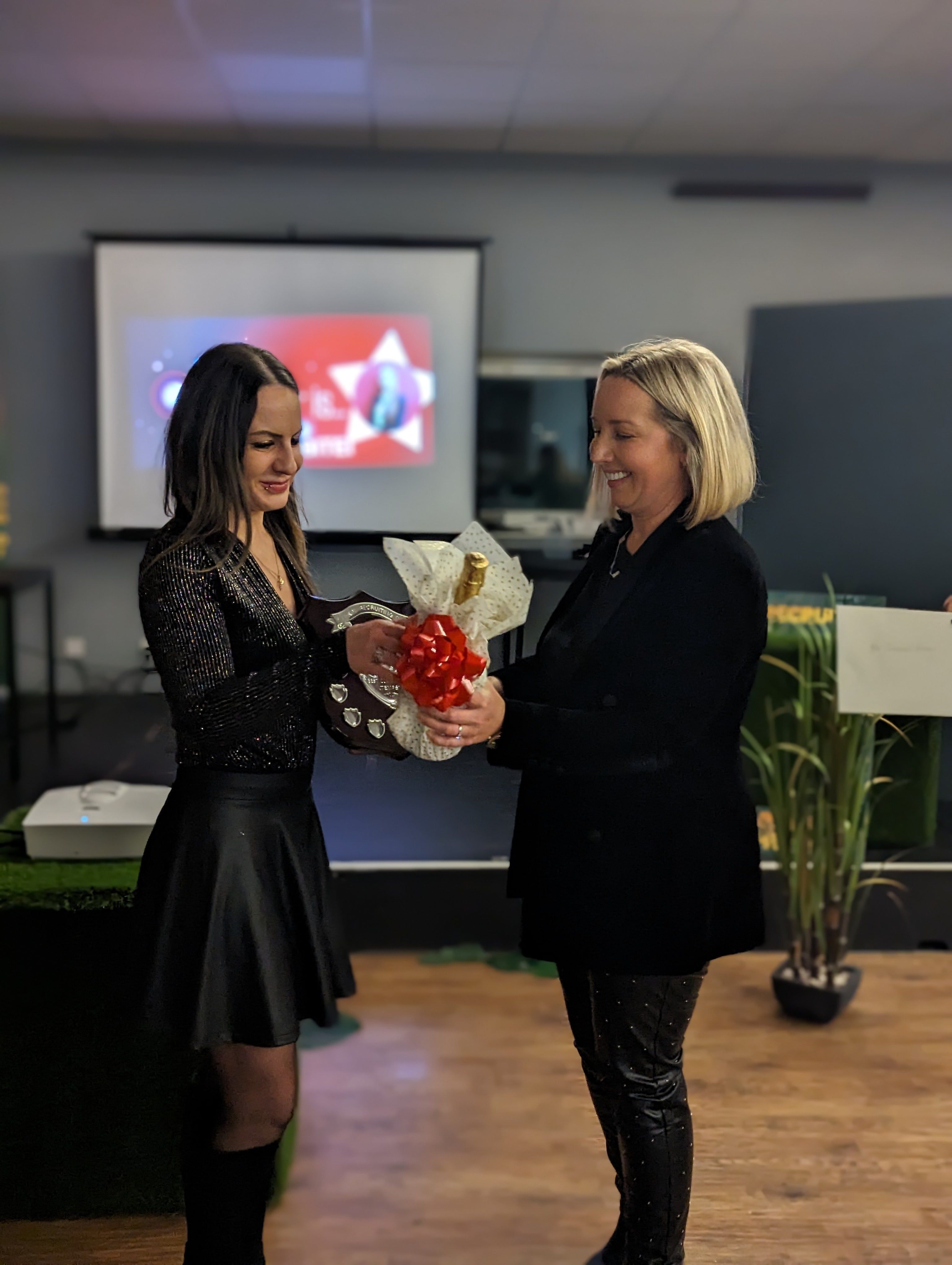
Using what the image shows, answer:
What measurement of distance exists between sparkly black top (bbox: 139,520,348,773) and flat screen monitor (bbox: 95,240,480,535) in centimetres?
282

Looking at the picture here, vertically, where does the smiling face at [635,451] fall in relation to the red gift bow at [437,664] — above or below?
above

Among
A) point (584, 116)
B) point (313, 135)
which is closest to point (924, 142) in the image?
point (584, 116)

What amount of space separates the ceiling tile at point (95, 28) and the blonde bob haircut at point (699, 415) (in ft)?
8.40

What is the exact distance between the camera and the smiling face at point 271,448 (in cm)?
128

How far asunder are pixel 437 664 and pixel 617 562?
0.33 meters

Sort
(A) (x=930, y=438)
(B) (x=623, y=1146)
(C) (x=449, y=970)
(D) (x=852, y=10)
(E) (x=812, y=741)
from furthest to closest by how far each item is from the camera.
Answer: (D) (x=852, y=10)
(C) (x=449, y=970)
(E) (x=812, y=741)
(A) (x=930, y=438)
(B) (x=623, y=1146)

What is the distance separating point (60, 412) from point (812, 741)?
3371mm

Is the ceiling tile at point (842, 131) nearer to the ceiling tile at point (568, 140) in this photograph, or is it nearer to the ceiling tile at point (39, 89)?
the ceiling tile at point (568, 140)

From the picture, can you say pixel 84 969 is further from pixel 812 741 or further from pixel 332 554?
pixel 812 741

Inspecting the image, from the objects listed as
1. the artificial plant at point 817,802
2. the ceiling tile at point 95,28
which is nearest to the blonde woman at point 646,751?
the artificial plant at point 817,802

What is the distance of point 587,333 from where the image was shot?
4.52m

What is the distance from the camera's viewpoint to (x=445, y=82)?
364 cm

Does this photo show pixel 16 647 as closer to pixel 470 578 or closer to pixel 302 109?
pixel 302 109

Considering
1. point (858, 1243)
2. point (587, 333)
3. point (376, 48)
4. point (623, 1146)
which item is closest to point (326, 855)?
point (623, 1146)
